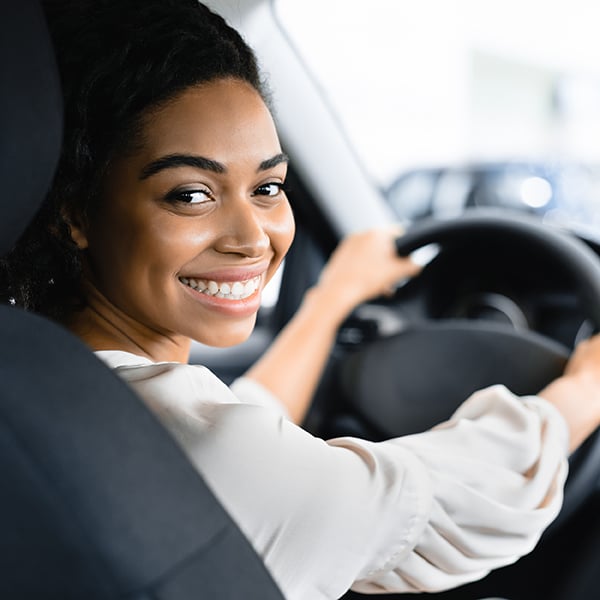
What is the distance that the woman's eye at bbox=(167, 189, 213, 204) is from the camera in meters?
0.71

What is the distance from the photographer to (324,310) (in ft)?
4.60

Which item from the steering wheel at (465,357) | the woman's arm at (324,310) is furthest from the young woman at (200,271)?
the woman's arm at (324,310)

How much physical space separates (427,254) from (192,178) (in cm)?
82

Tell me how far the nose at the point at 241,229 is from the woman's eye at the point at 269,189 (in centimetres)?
1

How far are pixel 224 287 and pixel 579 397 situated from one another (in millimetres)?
476

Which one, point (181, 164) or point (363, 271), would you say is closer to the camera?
point (181, 164)

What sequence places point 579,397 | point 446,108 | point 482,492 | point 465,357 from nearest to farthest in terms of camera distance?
point 482,492 < point 579,397 < point 465,357 < point 446,108

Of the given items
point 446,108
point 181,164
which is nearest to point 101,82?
point 181,164

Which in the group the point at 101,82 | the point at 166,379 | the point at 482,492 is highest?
the point at 101,82

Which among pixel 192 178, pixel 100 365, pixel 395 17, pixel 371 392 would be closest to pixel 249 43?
pixel 192 178

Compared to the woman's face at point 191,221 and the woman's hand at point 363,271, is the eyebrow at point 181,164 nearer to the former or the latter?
the woman's face at point 191,221

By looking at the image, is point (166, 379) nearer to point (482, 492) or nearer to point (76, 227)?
point (76, 227)

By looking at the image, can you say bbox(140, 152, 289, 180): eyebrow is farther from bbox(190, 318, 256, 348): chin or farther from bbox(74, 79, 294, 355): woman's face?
bbox(190, 318, 256, 348): chin

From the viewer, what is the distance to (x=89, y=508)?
0.58 m
